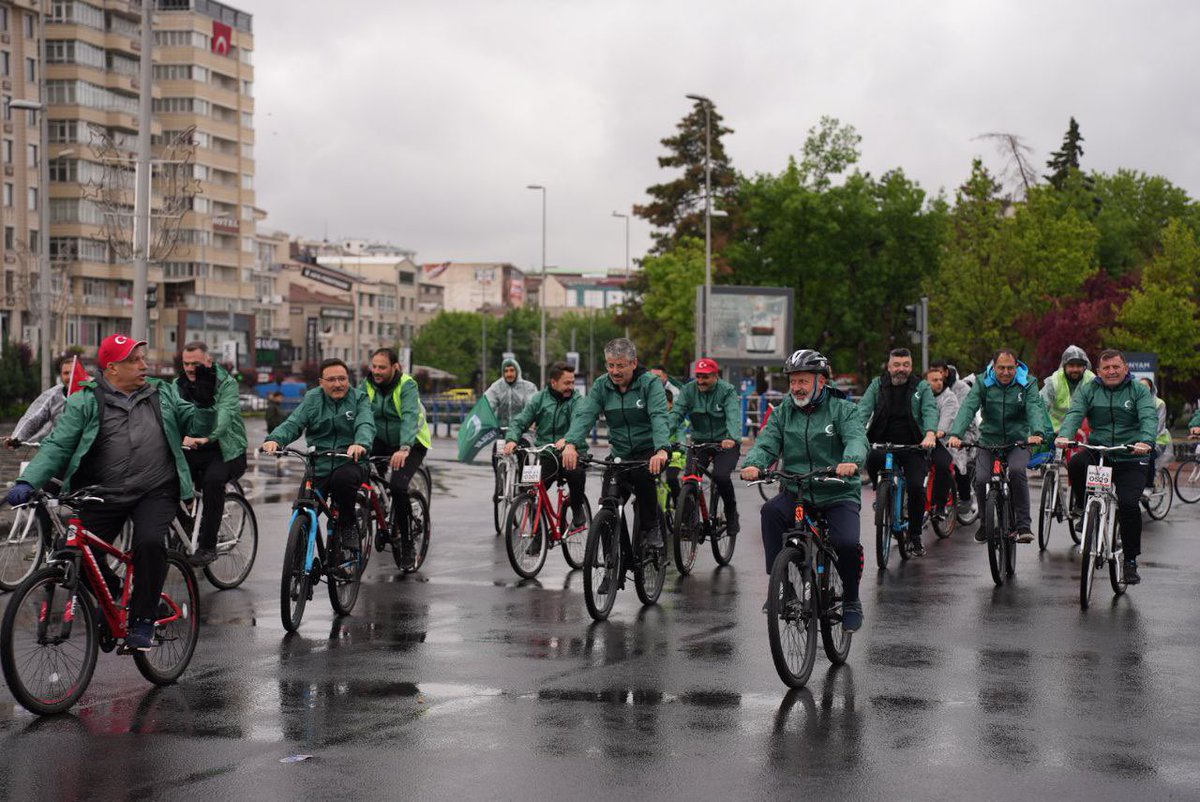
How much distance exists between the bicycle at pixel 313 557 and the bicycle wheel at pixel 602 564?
5.04 feet

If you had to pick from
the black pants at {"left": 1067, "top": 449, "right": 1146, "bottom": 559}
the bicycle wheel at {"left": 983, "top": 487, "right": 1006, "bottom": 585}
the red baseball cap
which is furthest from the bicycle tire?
the red baseball cap

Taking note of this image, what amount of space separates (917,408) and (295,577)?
20.1ft

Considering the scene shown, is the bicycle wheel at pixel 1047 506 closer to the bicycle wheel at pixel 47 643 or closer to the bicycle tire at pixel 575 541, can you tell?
the bicycle tire at pixel 575 541

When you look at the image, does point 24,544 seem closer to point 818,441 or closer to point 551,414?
point 551,414

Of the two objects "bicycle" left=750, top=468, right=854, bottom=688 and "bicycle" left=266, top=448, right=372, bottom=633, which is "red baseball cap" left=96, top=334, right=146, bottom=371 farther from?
"bicycle" left=750, top=468, right=854, bottom=688

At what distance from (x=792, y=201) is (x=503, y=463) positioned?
53858mm

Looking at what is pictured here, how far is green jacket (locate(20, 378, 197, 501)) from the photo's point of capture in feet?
25.4

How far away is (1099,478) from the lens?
1138 cm

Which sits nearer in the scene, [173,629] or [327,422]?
[173,629]

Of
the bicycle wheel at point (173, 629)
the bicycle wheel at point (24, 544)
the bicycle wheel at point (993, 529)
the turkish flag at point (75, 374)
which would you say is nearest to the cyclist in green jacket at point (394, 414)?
the bicycle wheel at point (24, 544)

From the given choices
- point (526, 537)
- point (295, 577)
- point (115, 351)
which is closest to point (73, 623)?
point (115, 351)

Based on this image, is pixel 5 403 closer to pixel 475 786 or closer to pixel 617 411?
pixel 617 411

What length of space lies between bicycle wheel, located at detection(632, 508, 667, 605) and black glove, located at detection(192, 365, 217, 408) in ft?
11.0

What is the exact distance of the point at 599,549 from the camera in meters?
10.6
